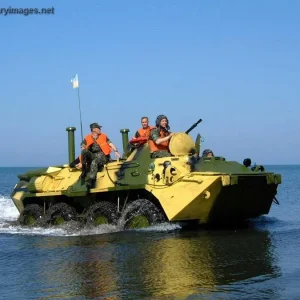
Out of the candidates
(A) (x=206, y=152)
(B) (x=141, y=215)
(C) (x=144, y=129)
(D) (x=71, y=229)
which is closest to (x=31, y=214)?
(D) (x=71, y=229)

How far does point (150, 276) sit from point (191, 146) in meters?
6.21

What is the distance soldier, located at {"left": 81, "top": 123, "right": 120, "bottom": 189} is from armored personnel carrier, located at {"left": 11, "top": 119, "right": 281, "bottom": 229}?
0.56ft

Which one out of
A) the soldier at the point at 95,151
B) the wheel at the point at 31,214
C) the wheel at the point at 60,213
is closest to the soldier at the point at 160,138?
the soldier at the point at 95,151

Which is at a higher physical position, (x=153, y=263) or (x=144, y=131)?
(x=144, y=131)

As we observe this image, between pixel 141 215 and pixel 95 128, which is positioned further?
pixel 95 128

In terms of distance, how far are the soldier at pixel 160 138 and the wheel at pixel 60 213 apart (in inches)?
103

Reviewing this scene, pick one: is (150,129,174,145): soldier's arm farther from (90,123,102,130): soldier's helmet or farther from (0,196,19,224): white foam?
(0,196,19,224): white foam

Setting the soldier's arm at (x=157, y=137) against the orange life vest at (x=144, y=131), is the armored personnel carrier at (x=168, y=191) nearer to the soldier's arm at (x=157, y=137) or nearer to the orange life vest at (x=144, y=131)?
the soldier's arm at (x=157, y=137)

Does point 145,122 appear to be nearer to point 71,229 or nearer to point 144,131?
point 144,131

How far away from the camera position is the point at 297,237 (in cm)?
1215

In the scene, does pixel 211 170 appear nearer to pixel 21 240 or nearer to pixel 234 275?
pixel 21 240

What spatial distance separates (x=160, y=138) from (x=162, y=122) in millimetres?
391

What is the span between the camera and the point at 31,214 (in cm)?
1655

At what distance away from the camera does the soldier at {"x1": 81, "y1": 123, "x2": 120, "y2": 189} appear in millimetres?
14844
